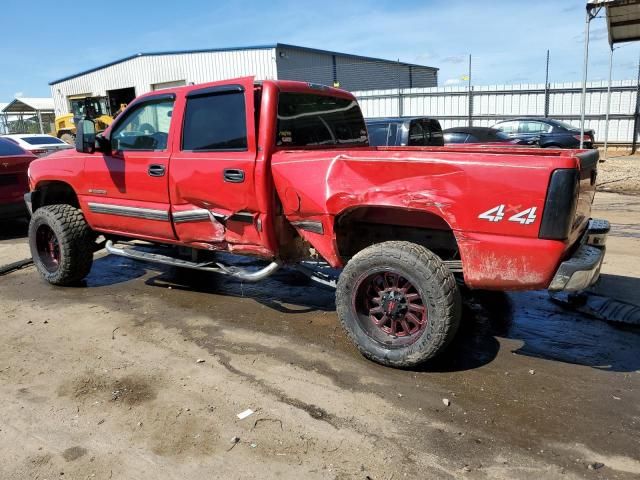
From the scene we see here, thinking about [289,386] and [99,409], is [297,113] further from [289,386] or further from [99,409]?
[99,409]

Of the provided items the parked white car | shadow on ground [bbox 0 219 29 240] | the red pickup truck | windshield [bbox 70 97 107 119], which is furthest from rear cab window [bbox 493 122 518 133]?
windshield [bbox 70 97 107 119]

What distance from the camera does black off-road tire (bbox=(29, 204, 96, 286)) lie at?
221 inches

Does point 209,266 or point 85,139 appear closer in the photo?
point 209,266

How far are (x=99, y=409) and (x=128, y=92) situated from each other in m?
35.1

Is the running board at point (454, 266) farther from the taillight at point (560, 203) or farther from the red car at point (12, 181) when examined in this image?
the red car at point (12, 181)

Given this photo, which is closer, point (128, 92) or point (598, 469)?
point (598, 469)

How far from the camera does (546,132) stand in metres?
16.0

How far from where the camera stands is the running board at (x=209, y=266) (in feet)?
14.5

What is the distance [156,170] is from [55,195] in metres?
2.06

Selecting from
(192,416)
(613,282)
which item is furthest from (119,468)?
(613,282)

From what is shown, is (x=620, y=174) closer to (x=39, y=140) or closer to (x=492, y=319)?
(x=492, y=319)

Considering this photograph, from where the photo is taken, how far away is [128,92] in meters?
34.7

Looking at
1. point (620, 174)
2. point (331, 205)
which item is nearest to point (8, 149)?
point (331, 205)

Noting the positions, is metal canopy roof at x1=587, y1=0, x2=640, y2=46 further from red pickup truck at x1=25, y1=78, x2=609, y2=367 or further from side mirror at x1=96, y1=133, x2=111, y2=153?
side mirror at x1=96, y1=133, x2=111, y2=153
